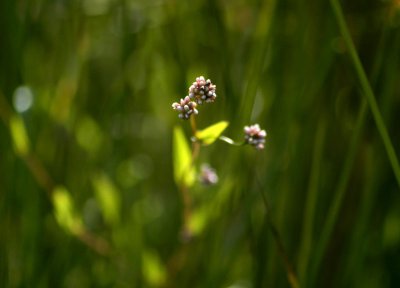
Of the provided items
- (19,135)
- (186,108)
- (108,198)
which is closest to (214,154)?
(108,198)

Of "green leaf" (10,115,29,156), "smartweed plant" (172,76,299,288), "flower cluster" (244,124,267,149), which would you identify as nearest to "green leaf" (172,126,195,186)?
"smartweed plant" (172,76,299,288)

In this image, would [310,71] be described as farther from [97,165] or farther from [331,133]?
[97,165]

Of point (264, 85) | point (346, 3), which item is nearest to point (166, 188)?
point (264, 85)

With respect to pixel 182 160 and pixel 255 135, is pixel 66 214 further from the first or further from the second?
pixel 255 135

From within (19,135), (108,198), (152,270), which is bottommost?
(152,270)

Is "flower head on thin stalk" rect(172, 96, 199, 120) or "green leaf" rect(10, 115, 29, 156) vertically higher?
"green leaf" rect(10, 115, 29, 156)

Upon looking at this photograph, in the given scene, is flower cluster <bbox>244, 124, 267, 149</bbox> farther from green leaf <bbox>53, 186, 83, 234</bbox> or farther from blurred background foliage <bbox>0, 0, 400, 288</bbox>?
green leaf <bbox>53, 186, 83, 234</bbox>

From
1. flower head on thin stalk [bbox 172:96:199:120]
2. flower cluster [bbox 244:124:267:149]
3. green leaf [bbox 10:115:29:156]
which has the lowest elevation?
flower cluster [bbox 244:124:267:149]

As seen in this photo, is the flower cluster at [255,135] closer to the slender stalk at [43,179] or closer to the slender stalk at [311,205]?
the slender stalk at [311,205]
